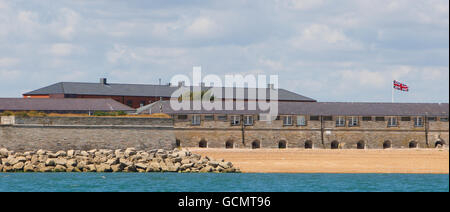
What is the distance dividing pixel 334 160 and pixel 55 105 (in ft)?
131

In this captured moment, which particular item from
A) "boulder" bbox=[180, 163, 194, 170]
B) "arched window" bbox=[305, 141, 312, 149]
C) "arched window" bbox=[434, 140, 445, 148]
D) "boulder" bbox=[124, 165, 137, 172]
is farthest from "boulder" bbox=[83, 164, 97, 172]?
"arched window" bbox=[434, 140, 445, 148]

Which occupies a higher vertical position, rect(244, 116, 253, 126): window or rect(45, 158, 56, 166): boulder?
rect(244, 116, 253, 126): window

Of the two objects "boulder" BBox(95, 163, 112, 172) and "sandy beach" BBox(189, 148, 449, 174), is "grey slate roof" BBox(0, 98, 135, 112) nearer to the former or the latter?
"sandy beach" BBox(189, 148, 449, 174)

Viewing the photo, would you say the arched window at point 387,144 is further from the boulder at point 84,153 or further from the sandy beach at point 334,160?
the boulder at point 84,153

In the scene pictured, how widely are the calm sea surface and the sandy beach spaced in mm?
2904

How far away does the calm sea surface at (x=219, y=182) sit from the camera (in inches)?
2010

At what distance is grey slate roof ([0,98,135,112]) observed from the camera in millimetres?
95250

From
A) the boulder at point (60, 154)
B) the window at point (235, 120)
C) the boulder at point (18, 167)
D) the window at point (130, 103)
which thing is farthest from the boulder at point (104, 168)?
the window at point (130, 103)

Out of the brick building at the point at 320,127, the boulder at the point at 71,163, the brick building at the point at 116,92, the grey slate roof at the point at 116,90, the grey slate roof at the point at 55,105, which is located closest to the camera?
the boulder at the point at 71,163

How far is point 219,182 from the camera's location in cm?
5497

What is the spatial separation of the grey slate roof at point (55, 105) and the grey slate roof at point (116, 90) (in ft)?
57.1

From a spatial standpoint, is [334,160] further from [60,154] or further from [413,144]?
[60,154]

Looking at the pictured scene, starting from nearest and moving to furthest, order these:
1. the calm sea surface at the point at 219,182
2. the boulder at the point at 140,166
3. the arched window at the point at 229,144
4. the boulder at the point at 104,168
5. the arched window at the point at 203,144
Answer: the calm sea surface at the point at 219,182 → the boulder at the point at 104,168 → the boulder at the point at 140,166 → the arched window at the point at 203,144 → the arched window at the point at 229,144
